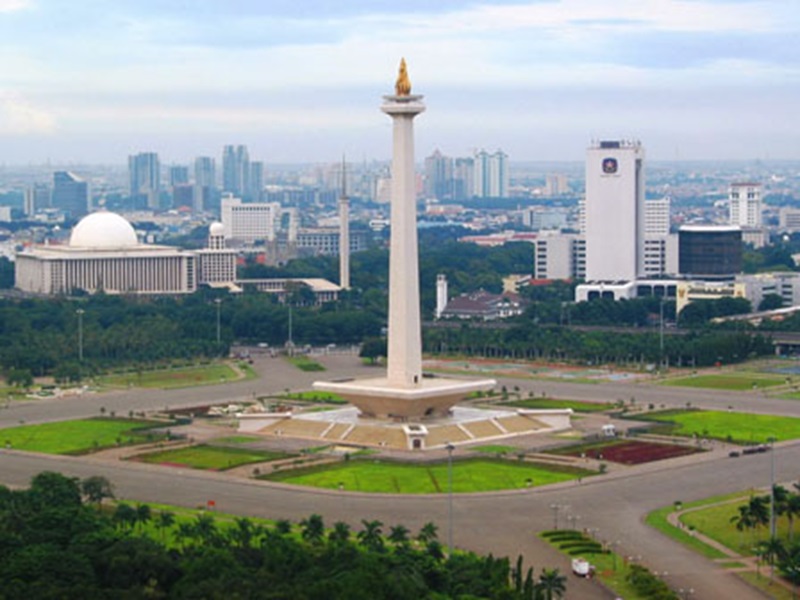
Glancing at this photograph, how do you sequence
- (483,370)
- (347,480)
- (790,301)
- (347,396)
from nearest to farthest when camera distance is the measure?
(347,480) < (347,396) < (483,370) < (790,301)

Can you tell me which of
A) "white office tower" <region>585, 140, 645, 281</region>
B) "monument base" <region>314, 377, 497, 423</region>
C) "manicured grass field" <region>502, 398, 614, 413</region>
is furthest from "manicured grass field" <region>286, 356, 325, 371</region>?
"white office tower" <region>585, 140, 645, 281</region>

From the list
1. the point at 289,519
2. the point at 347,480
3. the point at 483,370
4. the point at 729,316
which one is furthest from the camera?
the point at 729,316

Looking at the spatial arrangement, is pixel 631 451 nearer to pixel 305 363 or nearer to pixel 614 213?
pixel 305 363

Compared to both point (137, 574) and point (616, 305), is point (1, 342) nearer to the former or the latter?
point (616, 305)

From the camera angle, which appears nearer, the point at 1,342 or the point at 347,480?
the point at 347,480

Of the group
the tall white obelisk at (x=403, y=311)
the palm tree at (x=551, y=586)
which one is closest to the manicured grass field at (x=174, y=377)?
the tall white obelisk at (x=403, y=311)

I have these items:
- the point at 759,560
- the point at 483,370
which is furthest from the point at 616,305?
the point at 759,560

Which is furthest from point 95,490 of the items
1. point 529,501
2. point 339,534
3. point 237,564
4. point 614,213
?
point 614,213
